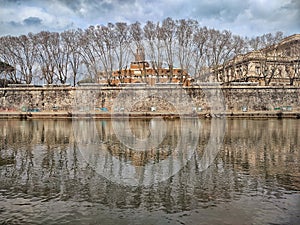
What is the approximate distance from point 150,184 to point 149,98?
3279cm

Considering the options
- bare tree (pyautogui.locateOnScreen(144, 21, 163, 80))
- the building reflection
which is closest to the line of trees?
bare tree (pyautogui.locateOnScreen(144, 21, 163, 80))

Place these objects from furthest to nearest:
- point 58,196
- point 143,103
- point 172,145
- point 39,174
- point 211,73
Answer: point 211,73 < point 143,103 < point 172,145 < point 39,174 < point 58,196

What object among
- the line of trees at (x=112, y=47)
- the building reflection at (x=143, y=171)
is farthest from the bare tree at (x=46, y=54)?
the building reflection at (x=143, y=171)

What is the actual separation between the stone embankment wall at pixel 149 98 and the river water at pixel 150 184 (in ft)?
84.7

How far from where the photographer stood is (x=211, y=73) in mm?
48969

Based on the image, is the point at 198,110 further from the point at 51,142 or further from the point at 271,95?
the point at 51,142

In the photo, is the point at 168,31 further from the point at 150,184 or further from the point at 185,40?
the point at 150,184

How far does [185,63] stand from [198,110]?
25.0 feet

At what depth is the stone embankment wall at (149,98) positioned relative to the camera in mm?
41594

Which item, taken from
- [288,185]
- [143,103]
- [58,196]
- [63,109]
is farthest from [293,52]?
[58,196]

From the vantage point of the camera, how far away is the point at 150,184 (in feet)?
29.7

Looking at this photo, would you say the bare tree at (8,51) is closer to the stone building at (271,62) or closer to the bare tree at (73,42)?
the bare tree at (73,42)

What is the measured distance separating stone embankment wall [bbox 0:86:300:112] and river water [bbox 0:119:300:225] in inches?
1016

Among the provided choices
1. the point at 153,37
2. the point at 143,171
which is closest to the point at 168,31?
the point at 153,37
